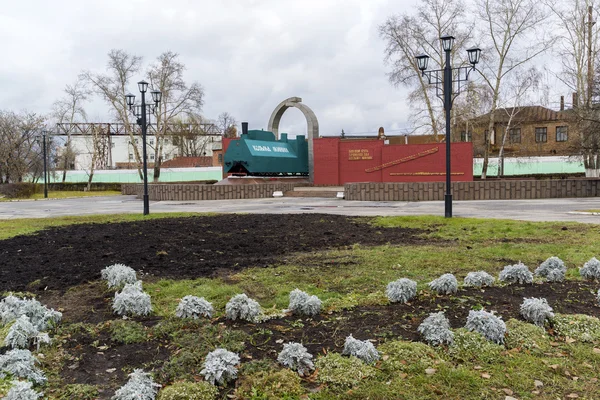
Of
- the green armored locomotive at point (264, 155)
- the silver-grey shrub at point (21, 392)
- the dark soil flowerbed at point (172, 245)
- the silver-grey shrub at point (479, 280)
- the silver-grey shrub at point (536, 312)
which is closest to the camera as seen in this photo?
the silver-grey shrub at point (21, 392)

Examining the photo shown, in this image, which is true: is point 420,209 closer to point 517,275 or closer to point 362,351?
point 517,275

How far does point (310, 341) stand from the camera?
155 inches

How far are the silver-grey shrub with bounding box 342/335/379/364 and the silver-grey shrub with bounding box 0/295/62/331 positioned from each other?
8.82 feet

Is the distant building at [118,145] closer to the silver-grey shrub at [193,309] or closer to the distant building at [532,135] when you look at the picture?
the distant building at [532,135]

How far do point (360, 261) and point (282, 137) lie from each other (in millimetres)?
27467

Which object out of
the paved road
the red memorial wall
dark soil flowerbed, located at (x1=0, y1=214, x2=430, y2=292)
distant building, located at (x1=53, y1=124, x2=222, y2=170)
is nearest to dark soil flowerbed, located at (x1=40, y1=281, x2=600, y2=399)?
dark soil flowerbed, located at (x1=0, y1=214, x2=430, y2=292)

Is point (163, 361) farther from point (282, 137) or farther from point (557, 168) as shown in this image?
point (557, 168)

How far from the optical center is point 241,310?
4.49m

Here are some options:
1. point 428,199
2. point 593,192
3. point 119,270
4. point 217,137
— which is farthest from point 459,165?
point 217,137

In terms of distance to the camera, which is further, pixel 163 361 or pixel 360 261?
pixel 360 261

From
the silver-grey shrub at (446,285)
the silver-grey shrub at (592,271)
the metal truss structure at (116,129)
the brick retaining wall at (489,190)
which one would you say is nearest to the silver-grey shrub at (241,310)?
the silver-grey shrub at (446,285)

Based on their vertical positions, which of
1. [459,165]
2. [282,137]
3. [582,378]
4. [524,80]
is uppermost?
[524,80]

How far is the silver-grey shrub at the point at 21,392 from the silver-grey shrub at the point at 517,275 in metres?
4.84

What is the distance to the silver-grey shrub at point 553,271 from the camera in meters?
5.73
